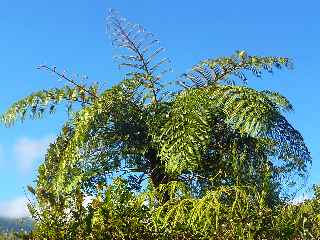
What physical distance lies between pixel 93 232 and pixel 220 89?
8.25ft

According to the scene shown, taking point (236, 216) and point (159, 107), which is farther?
point (159, 107)

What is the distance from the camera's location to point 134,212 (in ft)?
18.1

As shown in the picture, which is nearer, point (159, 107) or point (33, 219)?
point (33, 219)

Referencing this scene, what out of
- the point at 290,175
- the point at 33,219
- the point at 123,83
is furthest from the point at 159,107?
the point at 33,219

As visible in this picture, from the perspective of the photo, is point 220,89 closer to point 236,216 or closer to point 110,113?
point 110,113

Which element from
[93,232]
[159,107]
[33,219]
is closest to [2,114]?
[159,107]

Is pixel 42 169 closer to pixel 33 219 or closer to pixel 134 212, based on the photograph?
pixel 33 219

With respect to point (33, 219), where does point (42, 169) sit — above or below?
above

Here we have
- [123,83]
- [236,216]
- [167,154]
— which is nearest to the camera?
[236,216]

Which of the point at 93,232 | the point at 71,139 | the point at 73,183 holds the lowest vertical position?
the point at 93,232

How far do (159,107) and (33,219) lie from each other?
7.63 feet

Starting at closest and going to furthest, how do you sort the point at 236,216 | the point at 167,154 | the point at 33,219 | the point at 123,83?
the point at 236,216
the point at 33,219
the point at 167,154
the point at 123,83

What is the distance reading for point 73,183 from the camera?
703cm

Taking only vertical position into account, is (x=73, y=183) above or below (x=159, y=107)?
below
